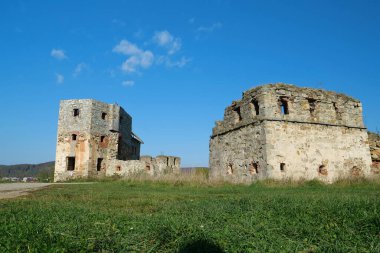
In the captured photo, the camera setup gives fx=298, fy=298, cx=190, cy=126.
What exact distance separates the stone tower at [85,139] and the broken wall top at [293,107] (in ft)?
43.3

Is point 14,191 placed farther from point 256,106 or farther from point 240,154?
point 256,106

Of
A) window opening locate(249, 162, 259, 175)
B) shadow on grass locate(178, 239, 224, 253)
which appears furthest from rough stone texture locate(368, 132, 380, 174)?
shadow on grass locate(178, 239, 224, 253)

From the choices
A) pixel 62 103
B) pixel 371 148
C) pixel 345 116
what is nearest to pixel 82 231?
pixel 345 116

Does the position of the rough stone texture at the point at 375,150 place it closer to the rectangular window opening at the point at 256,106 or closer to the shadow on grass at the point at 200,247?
the rectangular window opening at the point at 256,106

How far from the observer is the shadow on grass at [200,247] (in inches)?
118

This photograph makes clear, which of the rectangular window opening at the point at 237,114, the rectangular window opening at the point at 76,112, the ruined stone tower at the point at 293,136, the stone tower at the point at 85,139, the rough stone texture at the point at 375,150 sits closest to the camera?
the ruined stone tower at the point at 293,136

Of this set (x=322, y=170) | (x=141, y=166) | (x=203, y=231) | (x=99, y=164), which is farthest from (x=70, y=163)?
(x=203, y=231)

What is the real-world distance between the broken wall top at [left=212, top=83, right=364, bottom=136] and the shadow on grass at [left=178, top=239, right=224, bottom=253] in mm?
12277

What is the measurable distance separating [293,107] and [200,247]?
13.8 meters

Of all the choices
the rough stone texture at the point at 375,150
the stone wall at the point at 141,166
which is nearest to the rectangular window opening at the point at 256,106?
the rough stone texture at the point at 375,150

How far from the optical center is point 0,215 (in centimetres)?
439

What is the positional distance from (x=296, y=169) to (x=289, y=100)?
11.8 feet

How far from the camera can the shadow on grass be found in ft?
9.86

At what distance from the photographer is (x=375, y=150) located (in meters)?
18.4
